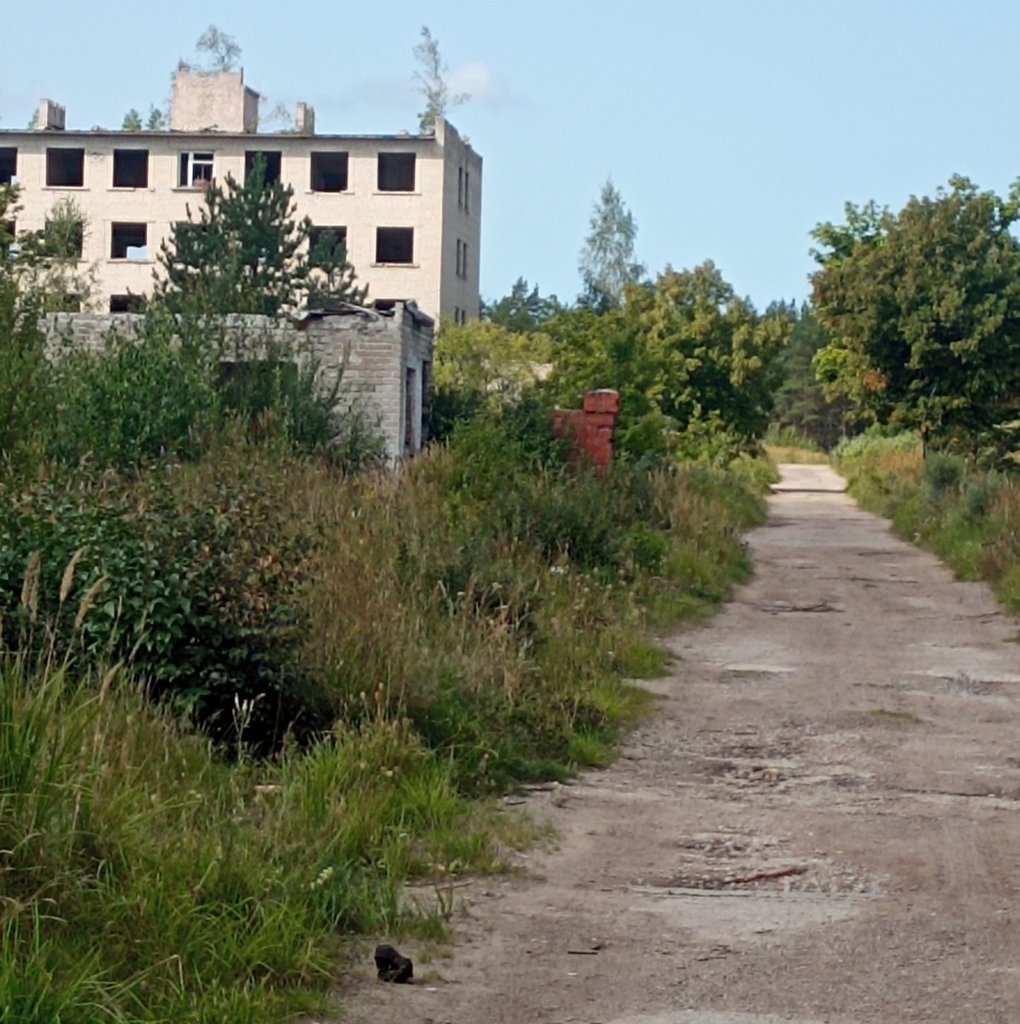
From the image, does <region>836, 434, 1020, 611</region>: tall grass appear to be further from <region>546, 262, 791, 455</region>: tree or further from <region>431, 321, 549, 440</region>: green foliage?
<region>431, 321, 549, 440</region>: green foliage

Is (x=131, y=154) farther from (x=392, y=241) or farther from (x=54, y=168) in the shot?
(x=392, y=241)

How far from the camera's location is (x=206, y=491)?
980cm

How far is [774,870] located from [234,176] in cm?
6579

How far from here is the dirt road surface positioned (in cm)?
568

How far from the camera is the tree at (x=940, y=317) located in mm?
32344

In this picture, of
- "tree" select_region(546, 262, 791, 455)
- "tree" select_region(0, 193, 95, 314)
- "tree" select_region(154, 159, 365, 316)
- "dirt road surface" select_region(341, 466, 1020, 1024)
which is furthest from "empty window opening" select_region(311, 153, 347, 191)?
"dirt road surface" select_region(341, 466, 1020, 1024)

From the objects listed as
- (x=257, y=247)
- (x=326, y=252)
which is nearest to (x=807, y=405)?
(x=326, y=252)

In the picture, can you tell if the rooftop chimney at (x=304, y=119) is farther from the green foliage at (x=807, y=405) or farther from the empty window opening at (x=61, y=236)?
the green foliage at (x=807, y=405)

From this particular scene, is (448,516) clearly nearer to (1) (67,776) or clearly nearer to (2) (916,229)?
(1) (67,776)

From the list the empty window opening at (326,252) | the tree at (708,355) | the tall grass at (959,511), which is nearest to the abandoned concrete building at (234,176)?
the empty window opening at (326,252)

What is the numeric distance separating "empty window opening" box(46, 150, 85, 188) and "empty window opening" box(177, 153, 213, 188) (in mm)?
4277

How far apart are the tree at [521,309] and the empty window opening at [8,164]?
1532 inches

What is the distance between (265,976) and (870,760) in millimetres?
5514

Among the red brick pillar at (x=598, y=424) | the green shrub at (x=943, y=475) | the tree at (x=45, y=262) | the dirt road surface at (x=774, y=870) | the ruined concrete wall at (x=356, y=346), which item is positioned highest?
the tree at (x=45, y=262)
